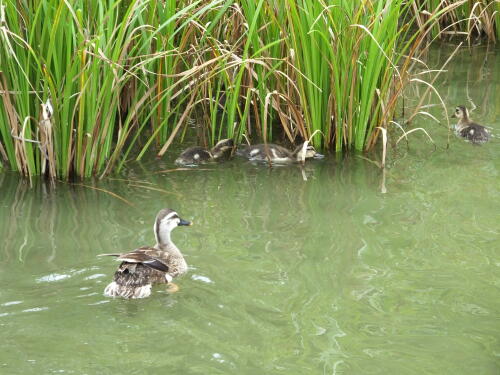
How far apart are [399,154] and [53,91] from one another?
111 inches

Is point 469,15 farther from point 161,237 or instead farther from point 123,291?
point 123,291

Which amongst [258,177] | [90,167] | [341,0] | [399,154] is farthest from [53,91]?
[399,154]

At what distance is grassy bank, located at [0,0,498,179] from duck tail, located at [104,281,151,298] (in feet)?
5.60

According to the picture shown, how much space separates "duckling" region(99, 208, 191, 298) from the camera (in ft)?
17.1

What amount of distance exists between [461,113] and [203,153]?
2.44 metres

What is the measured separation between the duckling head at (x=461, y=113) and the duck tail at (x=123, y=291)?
394 centimetres

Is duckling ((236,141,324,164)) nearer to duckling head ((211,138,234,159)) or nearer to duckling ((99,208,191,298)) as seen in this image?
duckling head ((211,138,234,159))

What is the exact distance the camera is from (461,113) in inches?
328

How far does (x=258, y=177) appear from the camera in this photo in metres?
7.31

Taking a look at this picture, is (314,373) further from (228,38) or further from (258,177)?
(228,38)

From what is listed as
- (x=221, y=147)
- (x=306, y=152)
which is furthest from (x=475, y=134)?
(x=221, y=147)

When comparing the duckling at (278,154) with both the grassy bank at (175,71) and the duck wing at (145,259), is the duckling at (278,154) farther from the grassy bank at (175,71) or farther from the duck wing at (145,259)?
the duck wing at (145,259)

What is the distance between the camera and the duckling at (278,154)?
7.30 meters

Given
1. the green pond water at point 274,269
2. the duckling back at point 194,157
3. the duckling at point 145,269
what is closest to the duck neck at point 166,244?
the duckling at point 145,269
